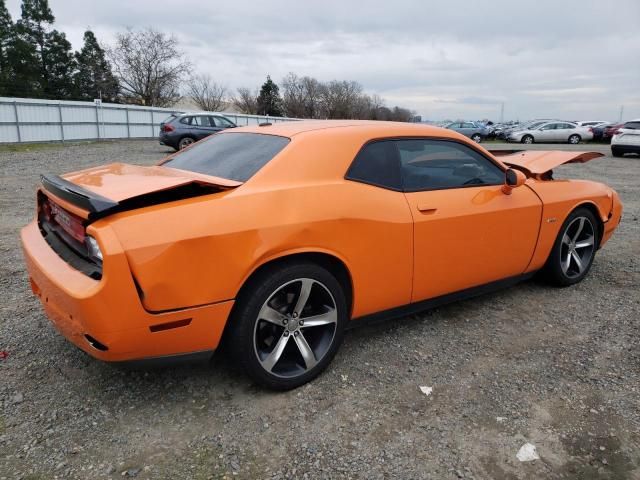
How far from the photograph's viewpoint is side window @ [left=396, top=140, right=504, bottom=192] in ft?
10.7

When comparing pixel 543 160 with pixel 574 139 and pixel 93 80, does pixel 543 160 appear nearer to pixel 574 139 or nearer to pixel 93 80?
pixel 574 139

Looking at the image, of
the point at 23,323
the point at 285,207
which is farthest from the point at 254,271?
the point at 23,323

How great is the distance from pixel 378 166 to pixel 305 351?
48.9 inches

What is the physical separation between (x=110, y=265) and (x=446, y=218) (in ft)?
6.87

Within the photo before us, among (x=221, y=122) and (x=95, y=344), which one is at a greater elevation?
(x=221, y=122)

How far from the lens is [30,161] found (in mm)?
13680

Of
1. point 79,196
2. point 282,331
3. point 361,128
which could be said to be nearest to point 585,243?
point 361,128

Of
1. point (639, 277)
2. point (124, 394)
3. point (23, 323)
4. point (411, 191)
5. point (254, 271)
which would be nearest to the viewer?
point (254, 271)

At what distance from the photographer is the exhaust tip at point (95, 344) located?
7.54 feet

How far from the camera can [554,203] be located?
13.2 feet

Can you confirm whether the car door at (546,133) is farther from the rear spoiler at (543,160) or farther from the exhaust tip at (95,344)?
the exhaust tip at (95,344)

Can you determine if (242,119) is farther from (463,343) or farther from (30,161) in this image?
(463,343)

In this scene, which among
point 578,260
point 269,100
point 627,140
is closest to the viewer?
point 578,260

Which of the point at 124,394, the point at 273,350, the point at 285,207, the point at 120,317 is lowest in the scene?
the point at 124,394
